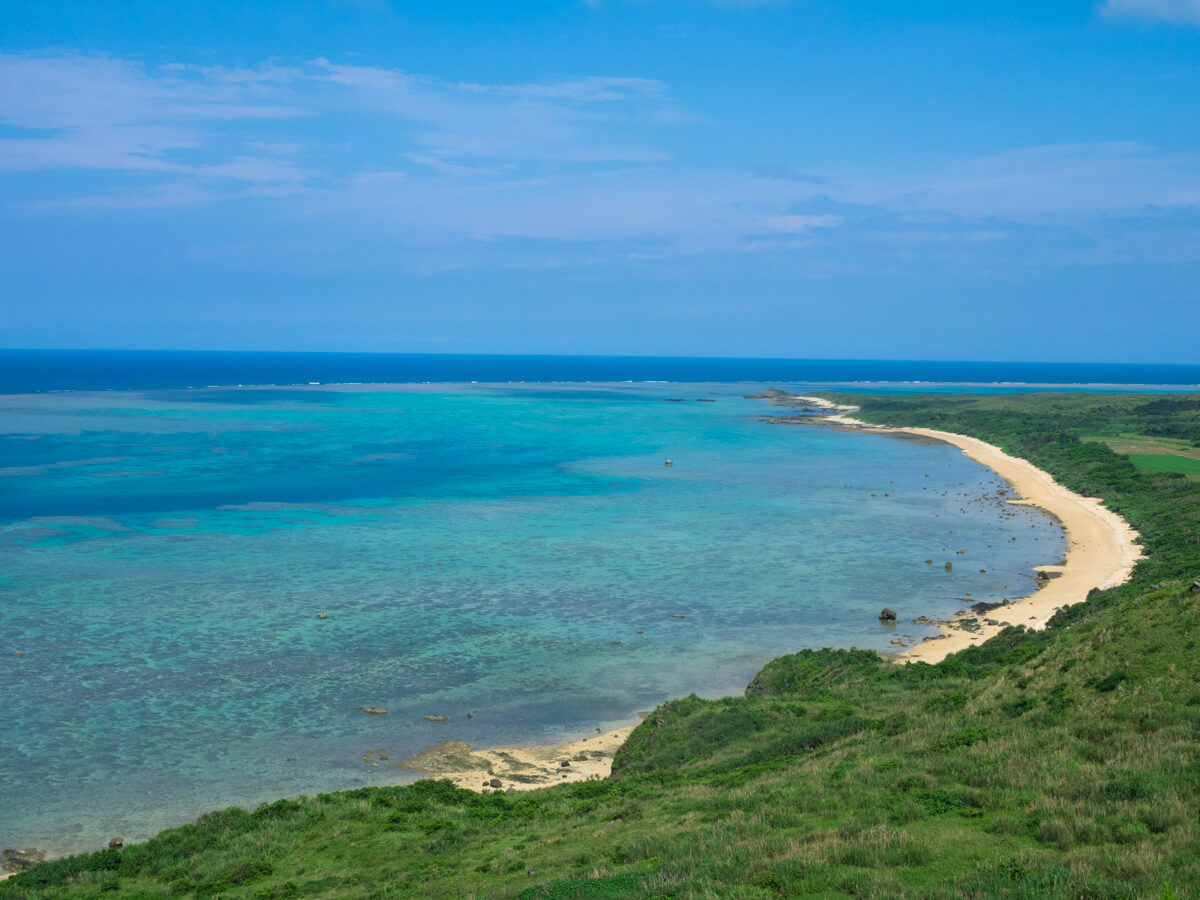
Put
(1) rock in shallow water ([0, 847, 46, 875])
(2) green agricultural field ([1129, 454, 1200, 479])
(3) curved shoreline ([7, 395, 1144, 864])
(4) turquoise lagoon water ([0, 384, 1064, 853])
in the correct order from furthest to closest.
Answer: (2) green agricultural field ([1129, 454, 1200, 479]), (4) turquoise lagoon water ([0, 384, 1064, 853]), (3) curved shoreline ([7, 395, 1144, 864]), (1) rock in shallow water ([0, 847, 46, 875])

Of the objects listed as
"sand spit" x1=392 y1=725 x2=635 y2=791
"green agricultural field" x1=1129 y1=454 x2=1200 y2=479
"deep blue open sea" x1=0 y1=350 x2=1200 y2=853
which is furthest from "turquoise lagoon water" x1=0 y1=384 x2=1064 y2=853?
"green agricultural field" x1=1129 y1=454 x2=1200 y2=479

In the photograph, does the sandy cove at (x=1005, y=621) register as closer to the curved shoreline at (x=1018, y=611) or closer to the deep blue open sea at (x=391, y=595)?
the curved shoreline at (x=1018, y=611)

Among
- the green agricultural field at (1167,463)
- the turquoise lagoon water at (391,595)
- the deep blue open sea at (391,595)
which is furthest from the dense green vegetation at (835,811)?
A: the green agricultural field at (1167,463)

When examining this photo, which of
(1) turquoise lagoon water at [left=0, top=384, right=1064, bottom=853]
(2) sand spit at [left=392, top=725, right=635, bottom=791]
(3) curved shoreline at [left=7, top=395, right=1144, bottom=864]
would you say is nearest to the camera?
(2) sand spit at [left=392, top=725, right=635, bottom=791]

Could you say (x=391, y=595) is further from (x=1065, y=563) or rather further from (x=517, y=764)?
(x=1065, y=563)

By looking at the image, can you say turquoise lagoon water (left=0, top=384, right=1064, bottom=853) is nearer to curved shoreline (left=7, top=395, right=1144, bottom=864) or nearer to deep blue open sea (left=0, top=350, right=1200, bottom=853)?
deep blue open sea (left=0, top=350, right=1200, bottom=853)

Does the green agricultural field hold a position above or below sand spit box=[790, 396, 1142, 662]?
above

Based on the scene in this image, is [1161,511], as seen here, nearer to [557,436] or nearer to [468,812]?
[468,812]
